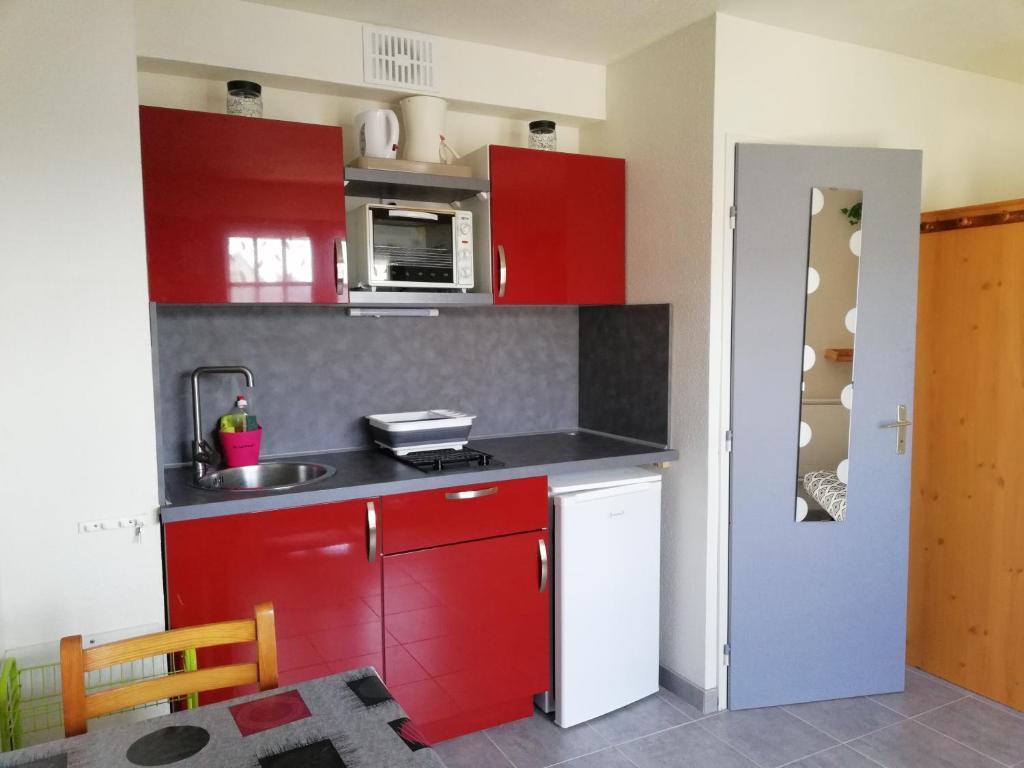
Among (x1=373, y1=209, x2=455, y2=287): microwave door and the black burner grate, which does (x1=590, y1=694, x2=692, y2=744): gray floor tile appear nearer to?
the black burner grate

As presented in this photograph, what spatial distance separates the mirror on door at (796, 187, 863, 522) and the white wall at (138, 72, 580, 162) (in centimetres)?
114

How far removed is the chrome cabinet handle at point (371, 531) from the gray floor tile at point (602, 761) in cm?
92

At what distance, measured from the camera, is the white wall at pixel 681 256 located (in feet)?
8.96

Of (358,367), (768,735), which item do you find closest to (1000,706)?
(768,735)

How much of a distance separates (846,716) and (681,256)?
1.77m

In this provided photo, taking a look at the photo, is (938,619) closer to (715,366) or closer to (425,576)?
(715,366)

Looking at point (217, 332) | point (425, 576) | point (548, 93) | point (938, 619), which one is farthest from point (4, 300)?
point (938, 619)

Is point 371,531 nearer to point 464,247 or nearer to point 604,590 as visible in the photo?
point 604,590

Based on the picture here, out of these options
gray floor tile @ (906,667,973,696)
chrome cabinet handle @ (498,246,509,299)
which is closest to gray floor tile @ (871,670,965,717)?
gray floor tile @ (906,667,973,696)

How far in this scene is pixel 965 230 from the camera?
2895mm

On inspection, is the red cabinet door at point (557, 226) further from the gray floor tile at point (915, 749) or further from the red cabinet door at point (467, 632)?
the gray floor tile at point (915, 749)

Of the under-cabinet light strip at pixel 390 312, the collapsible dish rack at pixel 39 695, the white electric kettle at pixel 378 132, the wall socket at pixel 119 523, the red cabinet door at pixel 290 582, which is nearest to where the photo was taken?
the collapsible dish rack at pixel 39 695

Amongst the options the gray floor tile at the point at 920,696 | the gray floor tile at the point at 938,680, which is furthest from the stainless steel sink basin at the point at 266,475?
the gray floor tile at the point at 938,680

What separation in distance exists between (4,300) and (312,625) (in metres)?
1.22
